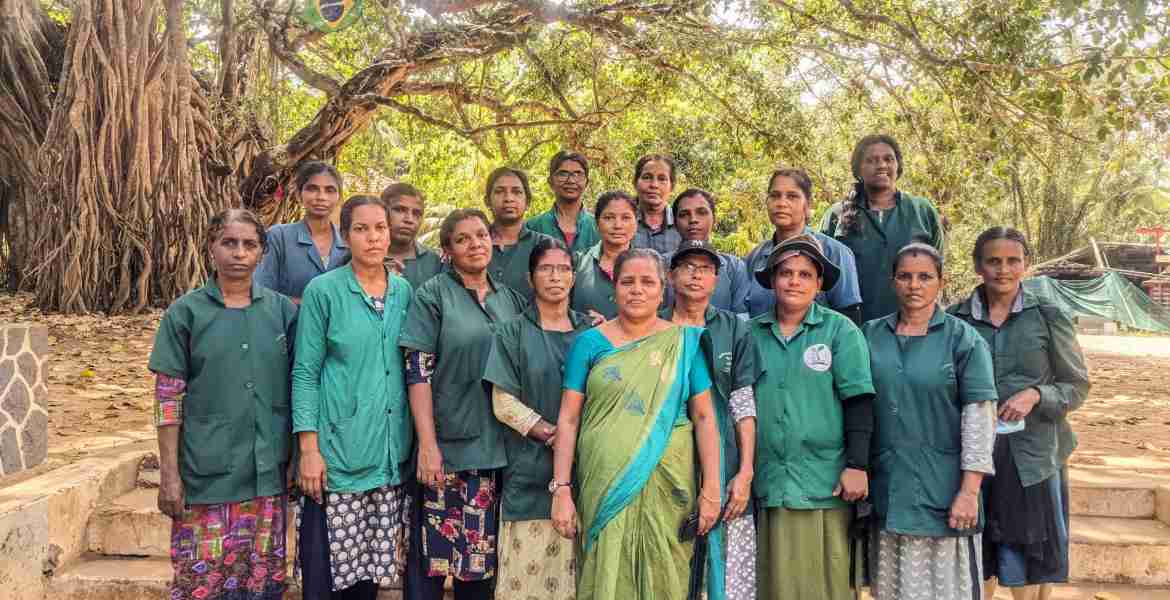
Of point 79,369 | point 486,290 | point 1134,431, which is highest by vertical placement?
point 486,290

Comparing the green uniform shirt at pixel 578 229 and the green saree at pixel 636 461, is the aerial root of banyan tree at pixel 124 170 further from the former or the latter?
the green saree at pixel 636 461

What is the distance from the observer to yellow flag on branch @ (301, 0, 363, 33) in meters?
5.96

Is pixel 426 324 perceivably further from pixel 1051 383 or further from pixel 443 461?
pixel 1051 383

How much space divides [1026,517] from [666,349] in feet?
4.34

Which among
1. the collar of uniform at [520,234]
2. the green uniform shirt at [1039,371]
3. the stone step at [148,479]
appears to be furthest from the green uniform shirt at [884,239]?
the stone step at [148,479]

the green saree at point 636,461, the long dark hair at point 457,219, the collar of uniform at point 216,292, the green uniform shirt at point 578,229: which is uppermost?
the green uniform shirt at point 578,229

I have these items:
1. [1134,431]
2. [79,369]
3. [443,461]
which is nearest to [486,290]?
[443,461]

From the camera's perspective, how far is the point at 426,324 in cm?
265

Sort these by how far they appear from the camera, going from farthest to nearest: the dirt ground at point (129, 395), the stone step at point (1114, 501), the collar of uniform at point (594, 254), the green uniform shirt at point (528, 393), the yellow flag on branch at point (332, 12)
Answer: the yellow flag on branch at point (332, 12) < the dirt ground at point (129, 395) < the stone step at point (1114, 501) < the collar of uniform at point (594, 254) < the green uniform shirt at point (528, 393)

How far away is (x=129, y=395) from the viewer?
17.9 feet

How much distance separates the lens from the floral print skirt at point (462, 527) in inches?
102

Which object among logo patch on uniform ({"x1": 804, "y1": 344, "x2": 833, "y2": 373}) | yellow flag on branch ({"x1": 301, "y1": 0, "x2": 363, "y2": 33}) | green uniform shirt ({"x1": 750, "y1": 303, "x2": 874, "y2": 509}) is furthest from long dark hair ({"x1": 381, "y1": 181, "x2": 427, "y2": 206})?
yellow flag on branch ({"x1": 301, "y1": 0, "x2": 363, "y2": 33})

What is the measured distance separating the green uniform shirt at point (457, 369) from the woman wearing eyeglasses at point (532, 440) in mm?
60

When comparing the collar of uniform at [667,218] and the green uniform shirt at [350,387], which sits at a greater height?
the collar of uniform at [667,218]
